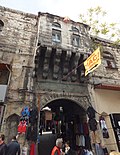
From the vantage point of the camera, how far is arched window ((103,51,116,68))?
959cm

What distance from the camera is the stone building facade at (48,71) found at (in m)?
6.09

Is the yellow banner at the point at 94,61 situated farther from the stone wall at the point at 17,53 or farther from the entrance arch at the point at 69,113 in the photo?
the stone wall at the point at 17,53

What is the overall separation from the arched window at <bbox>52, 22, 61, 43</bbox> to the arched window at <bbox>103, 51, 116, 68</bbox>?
166 inches

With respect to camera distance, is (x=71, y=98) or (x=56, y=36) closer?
(x=71, y=98)

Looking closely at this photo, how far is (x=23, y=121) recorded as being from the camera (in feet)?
17.3

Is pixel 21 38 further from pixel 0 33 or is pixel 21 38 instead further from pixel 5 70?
pixel 5 70

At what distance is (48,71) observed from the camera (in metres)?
7.16

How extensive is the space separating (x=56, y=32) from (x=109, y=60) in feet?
16.2

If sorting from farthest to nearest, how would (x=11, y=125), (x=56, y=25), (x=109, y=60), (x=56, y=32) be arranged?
(x=109, y=60) → (x=56, y=25) → (x=56, y=32) → (x=11, y=125)

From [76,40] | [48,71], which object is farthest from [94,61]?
[76,40]

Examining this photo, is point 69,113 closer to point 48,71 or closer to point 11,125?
point 48,71

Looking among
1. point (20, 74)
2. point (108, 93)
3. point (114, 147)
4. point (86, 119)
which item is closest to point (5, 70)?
point (20, 74)

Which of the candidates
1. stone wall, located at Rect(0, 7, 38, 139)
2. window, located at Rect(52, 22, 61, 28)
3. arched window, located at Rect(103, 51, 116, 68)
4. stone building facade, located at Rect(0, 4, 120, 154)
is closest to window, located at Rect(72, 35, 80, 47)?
stone building facade, located at Rect(0, 4, 120, 154)

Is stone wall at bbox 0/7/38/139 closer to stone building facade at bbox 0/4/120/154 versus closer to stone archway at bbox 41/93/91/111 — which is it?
stone building facade at bbox 0/4/120/154
